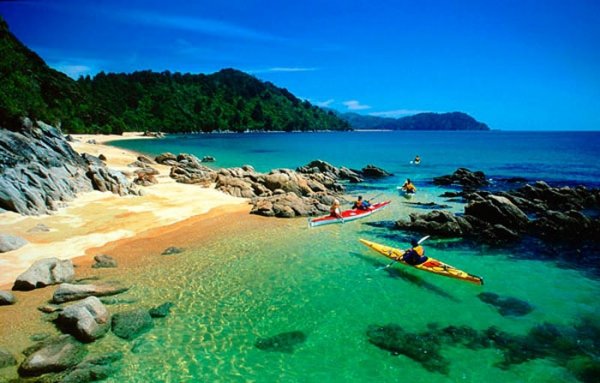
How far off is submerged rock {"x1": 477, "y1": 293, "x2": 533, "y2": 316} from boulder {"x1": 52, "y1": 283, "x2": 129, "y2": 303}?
1566 cm

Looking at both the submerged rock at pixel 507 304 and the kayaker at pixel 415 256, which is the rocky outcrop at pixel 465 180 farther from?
the submerged rock at pixel 507 304

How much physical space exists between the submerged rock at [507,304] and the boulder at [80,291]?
15.7 metres

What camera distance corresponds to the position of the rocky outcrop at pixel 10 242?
Result: 1831 cm

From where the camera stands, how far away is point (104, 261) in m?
18.2

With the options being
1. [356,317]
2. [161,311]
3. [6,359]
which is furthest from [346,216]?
[6,359]

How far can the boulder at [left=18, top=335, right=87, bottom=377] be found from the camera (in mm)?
10539

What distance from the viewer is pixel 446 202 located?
37.2 metres

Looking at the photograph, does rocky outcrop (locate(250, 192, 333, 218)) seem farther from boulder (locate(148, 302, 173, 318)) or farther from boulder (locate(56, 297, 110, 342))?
boulder (locate(56, 297, 110, 342))

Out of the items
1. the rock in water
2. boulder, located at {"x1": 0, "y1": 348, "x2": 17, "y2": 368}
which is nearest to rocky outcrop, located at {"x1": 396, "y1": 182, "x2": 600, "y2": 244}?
the rock in water

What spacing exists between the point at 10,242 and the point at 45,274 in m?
4.70

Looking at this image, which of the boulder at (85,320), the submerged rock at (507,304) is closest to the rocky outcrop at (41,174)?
the boulder at (85,320)

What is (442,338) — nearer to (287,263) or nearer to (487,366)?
(487,366)

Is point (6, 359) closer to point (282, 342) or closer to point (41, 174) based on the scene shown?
point (282, 342)

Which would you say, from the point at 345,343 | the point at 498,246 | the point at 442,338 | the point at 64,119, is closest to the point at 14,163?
the point at 345,343
